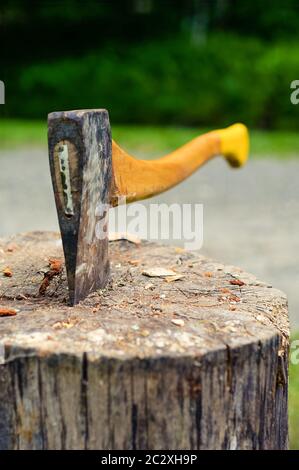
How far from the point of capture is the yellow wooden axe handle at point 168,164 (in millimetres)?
1576

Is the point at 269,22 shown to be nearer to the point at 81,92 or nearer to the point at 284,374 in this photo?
the point at 81,92

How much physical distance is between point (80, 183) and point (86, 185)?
0.02m

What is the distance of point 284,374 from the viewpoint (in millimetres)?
1374

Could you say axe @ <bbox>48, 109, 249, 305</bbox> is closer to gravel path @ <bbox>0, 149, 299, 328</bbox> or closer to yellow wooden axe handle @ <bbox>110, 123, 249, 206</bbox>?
yellow wooden axe handle @ <bbox>110, 123, 249, 206</bbox>

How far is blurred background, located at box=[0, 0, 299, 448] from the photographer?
525 cm

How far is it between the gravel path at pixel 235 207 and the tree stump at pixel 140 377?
2.04 meters

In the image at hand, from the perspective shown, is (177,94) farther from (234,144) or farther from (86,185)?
(86,185)

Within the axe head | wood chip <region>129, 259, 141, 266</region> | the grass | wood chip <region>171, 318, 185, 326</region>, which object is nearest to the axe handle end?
wood chip <region>129, 259, 141, 266</region>

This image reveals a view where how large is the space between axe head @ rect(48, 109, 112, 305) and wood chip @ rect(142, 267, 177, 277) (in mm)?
220

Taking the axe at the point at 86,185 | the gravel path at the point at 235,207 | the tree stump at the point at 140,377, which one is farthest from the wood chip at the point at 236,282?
the gravel path at the point at 235,207

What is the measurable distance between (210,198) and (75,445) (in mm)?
4859

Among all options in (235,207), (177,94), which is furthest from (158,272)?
(177,94)

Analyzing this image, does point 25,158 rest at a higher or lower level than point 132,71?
lower

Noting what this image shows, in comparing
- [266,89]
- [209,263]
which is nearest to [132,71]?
[266,89]
